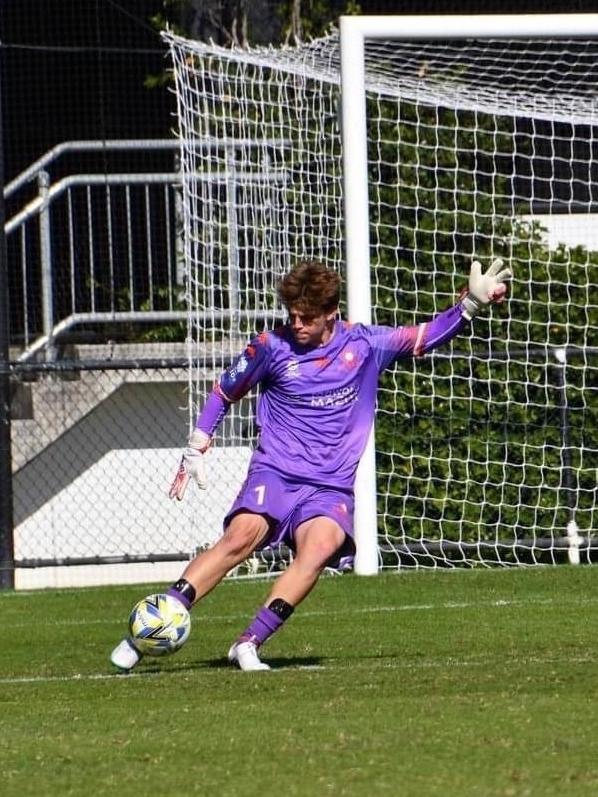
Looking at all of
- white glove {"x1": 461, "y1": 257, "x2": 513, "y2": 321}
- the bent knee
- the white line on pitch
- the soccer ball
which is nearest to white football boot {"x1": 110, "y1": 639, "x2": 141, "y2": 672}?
the soccer ball


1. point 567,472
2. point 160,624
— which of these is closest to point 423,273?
point 567,472

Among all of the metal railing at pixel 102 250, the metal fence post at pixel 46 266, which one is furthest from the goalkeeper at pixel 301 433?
the metal railing at pixel 102 250

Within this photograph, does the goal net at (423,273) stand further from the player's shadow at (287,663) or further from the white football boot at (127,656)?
the white football boot at (127,656)

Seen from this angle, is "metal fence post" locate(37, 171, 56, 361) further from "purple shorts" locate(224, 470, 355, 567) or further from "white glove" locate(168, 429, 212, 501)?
"purple shorts" locate(224, 470, 355, 567)

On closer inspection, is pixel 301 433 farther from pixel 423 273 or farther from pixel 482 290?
pixel 423 273

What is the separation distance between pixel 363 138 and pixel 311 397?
4.18 metres

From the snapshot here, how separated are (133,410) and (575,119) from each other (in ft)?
14.1

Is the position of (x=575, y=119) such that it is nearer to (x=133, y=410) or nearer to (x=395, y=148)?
(x=395, y=148)

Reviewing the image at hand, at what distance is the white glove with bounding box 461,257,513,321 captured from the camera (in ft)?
25.7

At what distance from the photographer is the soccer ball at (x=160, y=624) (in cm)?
744

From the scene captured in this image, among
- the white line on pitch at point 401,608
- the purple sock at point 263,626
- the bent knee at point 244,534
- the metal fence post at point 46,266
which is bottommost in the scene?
the white line on pitch at point 401,608

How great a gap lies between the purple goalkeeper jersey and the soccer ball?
0.75m

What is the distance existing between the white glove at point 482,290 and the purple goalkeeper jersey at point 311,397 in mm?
52

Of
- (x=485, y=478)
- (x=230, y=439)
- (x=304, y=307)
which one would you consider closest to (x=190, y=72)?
(x=230, y=439)
